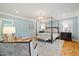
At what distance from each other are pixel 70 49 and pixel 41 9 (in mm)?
1131

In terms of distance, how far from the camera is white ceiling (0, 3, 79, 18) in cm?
183

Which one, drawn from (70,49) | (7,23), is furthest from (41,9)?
(70,49)

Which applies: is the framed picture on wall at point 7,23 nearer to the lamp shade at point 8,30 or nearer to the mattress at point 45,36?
the lamp shade at point 8,30

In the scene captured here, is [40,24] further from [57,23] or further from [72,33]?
[72,33]

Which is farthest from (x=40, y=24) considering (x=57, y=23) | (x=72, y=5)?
(x=72, y=5)

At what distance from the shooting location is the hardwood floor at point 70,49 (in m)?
1.86

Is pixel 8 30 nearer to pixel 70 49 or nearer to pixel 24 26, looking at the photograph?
pixel 24 26

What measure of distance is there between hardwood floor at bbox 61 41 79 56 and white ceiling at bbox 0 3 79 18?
67 centimetres

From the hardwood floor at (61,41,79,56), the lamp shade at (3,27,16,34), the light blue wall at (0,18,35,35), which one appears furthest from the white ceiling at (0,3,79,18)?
the hardwood floor at (61,41,79,56)

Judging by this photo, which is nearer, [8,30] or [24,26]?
[8,30]

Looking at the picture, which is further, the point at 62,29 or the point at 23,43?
the point at 62,29

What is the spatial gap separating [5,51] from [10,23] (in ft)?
2.12

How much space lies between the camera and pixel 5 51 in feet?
6.12

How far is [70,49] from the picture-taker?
189cm
